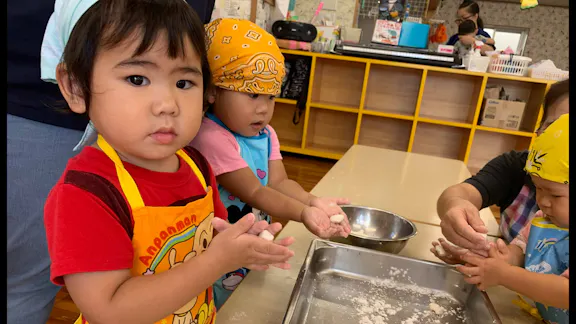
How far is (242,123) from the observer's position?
97cm

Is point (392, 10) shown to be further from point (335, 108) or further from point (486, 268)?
point (486, 268)

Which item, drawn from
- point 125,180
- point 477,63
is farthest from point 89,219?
point 477,63

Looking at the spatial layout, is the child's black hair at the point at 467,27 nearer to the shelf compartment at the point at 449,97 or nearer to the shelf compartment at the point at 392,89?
the shelf compartment at the point at 449,97

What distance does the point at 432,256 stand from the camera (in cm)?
94

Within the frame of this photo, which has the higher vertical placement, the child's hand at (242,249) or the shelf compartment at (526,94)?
the shelf compartment at (526,94)

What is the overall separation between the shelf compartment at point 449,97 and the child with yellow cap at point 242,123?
3.02 meters

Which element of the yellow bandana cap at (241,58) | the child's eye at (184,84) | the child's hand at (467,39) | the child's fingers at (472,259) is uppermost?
the child's hand at (467,39)

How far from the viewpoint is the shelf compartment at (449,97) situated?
11.7 ft

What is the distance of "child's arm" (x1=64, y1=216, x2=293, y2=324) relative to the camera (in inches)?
20.1

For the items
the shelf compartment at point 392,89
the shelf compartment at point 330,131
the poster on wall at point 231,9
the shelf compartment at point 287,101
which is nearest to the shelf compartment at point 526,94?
the shelf compartment at point 392,89

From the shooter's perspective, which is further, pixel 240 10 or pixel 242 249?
pixel 240 10

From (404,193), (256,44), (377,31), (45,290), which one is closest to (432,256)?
(404,193)

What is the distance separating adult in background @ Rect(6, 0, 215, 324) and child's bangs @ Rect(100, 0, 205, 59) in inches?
13.3

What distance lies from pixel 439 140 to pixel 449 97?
42 centimetres
